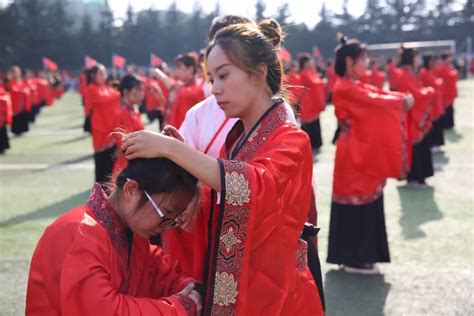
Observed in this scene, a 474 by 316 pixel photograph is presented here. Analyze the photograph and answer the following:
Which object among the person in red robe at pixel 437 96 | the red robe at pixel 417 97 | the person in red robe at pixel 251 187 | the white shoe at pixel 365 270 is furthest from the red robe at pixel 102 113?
the person in red robe at pixel 251 187

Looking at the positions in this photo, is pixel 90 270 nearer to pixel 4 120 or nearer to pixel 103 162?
pixel 103 162

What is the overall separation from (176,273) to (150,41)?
48720 millimetres

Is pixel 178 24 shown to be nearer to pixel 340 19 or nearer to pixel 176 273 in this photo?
pixel 340 19

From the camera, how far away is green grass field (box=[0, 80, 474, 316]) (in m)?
3.86

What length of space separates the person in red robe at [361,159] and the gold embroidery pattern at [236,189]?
276 centimetres

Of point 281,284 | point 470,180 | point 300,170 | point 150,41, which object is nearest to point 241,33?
point 300,170

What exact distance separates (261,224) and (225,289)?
20cm

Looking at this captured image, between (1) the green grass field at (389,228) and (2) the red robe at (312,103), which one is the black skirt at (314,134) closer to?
(2) the red robe at (312,103)

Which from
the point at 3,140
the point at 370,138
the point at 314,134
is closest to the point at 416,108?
the point at 370,138

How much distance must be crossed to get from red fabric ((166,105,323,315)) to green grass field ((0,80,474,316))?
2.02 metres

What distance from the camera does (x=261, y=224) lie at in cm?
170

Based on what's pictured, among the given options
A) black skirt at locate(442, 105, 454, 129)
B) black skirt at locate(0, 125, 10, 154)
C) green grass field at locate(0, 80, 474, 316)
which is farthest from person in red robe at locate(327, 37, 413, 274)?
black skirt at locate(0, 125, 10, 154)

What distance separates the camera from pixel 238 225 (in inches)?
65.9

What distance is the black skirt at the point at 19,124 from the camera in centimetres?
1424
